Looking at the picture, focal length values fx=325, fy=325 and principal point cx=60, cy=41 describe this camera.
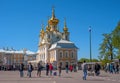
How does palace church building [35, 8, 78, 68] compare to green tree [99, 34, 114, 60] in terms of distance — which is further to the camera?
palace church building [35, 8, 78, 68]

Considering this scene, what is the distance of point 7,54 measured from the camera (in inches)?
6398

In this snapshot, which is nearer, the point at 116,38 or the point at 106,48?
the point at 116,38

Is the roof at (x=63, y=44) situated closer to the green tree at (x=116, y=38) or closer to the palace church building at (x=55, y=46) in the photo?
the palace church building at (x=55, y=46)

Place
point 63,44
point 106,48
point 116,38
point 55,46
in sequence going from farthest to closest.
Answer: point 63,44 → point 55,46 → point 106,48 → point 116,38

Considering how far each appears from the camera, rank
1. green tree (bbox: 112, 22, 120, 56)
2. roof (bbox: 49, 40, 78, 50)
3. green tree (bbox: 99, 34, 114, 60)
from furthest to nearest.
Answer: roof (bbox: 49, 40, 78, 50), green tree (bbox: 99, 34, 114, 60), green tree (bbox: 112, 22, 120, 56)

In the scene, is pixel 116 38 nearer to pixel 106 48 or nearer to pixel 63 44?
pixel 106 48

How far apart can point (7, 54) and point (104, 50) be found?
96.8 metres

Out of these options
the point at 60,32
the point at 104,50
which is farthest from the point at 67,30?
the point at 104,50

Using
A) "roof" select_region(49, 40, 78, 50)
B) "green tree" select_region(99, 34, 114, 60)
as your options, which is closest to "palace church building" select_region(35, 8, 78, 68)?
"roof" select_region(49, 40, 78, 50)

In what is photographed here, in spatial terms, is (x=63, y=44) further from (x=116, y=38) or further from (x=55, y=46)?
(x=116, y=38)

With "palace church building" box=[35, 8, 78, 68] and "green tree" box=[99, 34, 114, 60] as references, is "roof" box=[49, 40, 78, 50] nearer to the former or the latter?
"palace church building" box=[35, 8, 78, 68]

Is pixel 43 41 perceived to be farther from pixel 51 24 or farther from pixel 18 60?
pixel 18 60

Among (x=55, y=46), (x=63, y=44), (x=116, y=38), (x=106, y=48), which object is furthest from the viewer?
(x=63, y=44)

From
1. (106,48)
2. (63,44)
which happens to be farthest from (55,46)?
(106,48)
